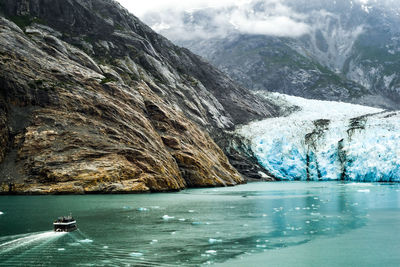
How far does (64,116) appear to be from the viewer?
37.9 metres

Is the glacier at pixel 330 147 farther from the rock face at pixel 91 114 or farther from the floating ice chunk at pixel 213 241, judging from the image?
the floating ice chunk at pixel 213 241

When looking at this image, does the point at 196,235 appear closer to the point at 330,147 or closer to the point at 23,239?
the point at 23,239

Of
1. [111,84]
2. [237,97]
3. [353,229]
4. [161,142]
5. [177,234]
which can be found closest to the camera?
[177,234]

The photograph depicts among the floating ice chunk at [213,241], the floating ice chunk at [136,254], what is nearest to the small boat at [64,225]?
the floating ice chunk at [136,254]

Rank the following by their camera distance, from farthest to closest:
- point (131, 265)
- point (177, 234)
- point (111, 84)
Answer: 1. point (111, 84)
2. point (177, 234)
3. point (131, 265)

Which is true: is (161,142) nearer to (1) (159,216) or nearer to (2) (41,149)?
(2) (41,149)

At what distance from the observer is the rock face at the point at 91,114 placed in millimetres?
32375

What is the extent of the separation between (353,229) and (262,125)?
5491cm

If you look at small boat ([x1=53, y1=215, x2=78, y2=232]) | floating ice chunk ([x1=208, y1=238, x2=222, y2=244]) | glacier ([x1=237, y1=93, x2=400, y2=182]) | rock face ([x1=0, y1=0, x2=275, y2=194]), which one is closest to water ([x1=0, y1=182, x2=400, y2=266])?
floating ice chunk ([x1=208, y1=238, x2=222, y2=244])

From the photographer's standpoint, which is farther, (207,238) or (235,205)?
(235,205)

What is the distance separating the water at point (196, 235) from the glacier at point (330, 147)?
34754 millimetres

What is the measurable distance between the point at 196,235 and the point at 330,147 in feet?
168

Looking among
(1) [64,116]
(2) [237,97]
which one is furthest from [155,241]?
(2) [237,97]

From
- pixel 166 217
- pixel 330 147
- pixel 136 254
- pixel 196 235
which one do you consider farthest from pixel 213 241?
pixel 330 147
